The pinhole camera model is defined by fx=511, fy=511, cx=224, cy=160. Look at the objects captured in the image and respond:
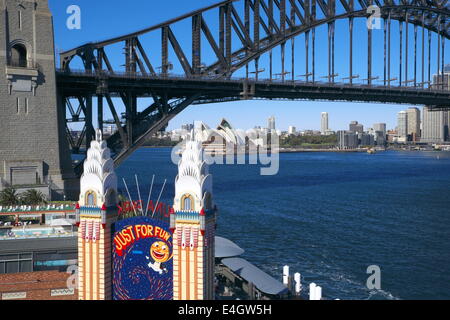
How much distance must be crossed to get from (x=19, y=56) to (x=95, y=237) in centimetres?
2873

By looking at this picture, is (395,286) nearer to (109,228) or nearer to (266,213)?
(109,228)

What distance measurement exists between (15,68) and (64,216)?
15127 millimetres

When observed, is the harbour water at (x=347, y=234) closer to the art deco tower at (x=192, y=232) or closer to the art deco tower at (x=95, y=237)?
the art deco tower at (x=192, y=232)

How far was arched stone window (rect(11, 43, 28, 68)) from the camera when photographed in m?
38.9

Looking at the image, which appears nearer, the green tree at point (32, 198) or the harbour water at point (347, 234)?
the harbour water at point (347, 234)

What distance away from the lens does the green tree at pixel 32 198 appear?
115ft

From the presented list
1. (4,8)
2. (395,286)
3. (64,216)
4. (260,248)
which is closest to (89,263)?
(64,216)

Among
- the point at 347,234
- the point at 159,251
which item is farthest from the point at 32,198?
the point at 347,234

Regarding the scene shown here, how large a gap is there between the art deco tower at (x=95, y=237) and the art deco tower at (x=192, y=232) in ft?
8.22

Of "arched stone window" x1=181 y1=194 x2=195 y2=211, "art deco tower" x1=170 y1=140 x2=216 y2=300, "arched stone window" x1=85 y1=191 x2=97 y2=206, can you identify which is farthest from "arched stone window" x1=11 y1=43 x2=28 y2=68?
"arched stone window" x1=181 y1=194 x2=195 y2=211

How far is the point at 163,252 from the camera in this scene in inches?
664

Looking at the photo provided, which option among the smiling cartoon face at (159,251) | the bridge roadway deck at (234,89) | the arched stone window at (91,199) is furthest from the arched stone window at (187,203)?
the bridge roadway deck at (234,89)

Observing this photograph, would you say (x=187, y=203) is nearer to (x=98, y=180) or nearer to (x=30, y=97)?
(x=98, y=180)

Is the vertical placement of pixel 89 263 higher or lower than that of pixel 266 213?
higher
